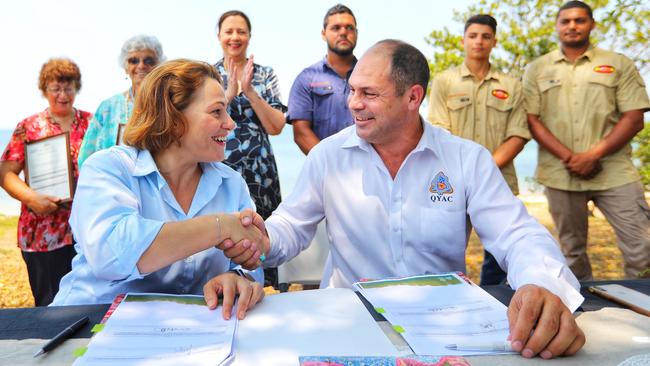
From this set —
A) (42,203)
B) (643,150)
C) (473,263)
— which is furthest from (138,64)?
(643,150)

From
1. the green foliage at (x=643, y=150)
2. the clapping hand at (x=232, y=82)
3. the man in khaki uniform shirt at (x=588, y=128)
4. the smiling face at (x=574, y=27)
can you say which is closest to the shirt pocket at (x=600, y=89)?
the man in khaki uniform shirt at (x=588, y=128)

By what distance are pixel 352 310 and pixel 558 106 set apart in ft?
11.1

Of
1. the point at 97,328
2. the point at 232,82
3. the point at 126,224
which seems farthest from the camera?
the point at 232,82

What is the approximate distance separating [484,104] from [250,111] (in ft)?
5.53

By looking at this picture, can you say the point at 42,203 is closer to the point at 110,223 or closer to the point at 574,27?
the point at 110,223

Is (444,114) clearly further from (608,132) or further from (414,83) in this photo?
(414,83)

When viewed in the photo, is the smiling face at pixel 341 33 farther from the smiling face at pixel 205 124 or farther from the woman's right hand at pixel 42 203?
the smiling face at pixel 205 124

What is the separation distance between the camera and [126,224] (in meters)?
1.76

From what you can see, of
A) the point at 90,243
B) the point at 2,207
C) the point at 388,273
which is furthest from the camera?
the point at 2,207

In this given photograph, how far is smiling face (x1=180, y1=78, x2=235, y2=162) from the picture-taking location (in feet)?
7.06

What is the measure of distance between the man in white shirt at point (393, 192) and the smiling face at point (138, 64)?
1607mm

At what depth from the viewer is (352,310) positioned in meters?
1.65

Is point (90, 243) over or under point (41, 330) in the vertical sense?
over

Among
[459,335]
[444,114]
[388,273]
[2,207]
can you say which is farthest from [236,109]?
[2,207]
